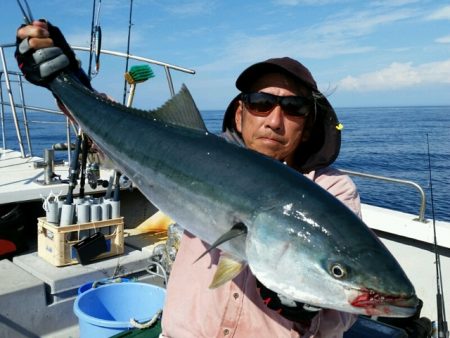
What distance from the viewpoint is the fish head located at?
1.52 metres

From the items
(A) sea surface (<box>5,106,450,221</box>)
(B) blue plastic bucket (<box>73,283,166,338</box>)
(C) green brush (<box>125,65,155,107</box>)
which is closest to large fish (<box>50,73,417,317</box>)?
(B) blue plastic bucket (<box>73,283,166,338</box>)

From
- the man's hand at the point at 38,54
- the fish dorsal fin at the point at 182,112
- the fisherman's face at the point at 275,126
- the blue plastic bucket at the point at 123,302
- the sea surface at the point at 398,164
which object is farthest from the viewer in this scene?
the sea surface at the point at 398,164

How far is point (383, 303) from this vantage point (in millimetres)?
1500

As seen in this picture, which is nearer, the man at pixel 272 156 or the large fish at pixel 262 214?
the large fish at pixel 262 214

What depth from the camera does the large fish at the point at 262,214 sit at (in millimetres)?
1549

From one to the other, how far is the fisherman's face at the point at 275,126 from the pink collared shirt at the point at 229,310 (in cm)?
27

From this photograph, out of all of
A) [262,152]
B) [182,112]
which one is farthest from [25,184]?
[262,152]

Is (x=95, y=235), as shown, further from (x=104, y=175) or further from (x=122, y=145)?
(x=122, y=145)

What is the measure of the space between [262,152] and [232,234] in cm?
88

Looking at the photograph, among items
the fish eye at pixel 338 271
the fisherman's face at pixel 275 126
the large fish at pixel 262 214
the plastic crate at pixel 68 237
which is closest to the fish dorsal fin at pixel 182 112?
the large fish at pixel 262 214

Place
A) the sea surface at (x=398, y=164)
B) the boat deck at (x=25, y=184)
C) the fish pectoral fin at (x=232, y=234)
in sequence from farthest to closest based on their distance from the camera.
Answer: the sea surface at (x=398, y=164)
the boat deck at (x=25, y=184)
the fish pectoral fin at (x=232, y=234)

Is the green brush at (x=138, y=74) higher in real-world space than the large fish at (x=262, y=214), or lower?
higher

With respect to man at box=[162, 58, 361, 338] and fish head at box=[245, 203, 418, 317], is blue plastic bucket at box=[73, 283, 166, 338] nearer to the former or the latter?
man at box=[162, 58, 361, 338]

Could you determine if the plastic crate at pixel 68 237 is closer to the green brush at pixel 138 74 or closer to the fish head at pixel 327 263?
the green brush at pixel 138 74
